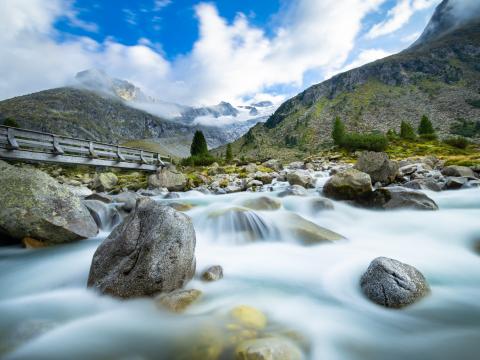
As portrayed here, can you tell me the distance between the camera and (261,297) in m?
4.92

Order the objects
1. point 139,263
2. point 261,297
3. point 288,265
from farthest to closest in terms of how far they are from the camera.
→ point 288,265 → point 261,297 → point 139,263

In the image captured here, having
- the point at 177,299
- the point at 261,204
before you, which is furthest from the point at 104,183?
the point at 177,299

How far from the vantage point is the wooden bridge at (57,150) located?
15156mm

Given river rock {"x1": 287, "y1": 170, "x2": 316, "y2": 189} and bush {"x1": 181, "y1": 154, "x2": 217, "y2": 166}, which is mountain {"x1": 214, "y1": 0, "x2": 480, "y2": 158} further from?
river rock {"x1": 287, "y1": 170, "x2": 316, "y2": 189}

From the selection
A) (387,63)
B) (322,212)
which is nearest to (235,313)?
(322,212)

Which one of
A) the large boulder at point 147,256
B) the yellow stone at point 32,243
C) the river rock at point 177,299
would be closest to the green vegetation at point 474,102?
the large boulder at point 147,256

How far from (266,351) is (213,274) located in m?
2.75

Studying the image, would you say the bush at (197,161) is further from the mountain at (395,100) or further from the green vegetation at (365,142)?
the mountain at (395,100)

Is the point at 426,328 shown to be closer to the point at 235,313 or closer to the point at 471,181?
the point at 235,313

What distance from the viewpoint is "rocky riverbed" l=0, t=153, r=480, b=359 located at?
3.56m

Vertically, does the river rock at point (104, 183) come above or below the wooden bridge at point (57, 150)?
below

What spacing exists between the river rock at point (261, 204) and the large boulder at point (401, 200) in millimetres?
4173

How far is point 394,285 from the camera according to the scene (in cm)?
427

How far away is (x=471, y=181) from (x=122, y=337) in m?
18.4
